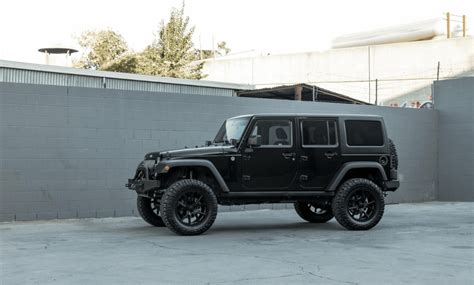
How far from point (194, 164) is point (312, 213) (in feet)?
10.8

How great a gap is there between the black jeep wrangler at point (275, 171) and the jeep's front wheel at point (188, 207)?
15 mm

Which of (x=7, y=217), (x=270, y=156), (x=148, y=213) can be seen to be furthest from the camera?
(x=7, y=217)

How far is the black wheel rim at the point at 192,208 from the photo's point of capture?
930 cm

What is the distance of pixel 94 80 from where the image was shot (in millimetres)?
16000

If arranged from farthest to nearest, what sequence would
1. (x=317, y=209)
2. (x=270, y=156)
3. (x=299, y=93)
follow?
(x=299, y=93) < (x=317, y=209) < (x=270, y=156)

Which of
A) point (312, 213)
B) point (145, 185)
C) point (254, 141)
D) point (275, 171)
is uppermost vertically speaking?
point (254, 141)

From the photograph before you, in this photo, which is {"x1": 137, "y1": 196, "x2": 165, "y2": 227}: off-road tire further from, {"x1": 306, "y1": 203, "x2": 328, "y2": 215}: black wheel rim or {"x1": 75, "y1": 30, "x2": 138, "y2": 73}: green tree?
{"x1": 75, "y1": 30, "x2": 138, "y2": 73}: green tree

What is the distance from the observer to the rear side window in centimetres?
1041

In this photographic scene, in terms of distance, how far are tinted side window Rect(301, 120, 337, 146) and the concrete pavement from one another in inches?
60.1

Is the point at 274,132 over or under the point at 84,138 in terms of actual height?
over

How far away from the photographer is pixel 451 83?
16562 mm

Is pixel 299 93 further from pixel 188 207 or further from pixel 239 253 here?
pixel 239 253

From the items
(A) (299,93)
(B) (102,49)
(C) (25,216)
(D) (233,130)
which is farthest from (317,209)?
(B) (102,49)

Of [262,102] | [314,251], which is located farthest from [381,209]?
[262,102]
